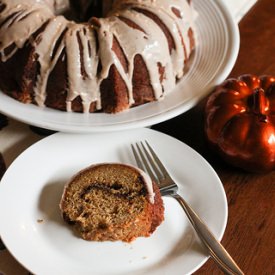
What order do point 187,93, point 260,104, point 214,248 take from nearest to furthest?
1. point 214,248
2. point 260,104
3. point 187,93

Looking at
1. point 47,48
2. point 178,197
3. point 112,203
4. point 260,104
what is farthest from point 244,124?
point 47,48

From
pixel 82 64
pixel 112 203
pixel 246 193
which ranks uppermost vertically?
pixel 82 64

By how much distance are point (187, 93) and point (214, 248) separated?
0.40 m

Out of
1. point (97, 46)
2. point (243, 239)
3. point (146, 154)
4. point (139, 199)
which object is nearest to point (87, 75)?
point (97, 46)

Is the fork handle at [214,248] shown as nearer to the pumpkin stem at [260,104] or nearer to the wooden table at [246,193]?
the wooden table at [246,193]

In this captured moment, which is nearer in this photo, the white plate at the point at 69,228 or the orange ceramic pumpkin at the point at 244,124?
the white plate at the point at 69,228

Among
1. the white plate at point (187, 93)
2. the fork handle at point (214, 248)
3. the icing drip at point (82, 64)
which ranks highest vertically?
the icing drip at point (82, 64)

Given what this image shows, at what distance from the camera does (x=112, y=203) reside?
88 centimetres

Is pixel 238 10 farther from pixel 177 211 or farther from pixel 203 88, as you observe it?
pixel 177 211

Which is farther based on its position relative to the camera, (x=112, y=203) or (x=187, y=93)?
(x=187, y=93)

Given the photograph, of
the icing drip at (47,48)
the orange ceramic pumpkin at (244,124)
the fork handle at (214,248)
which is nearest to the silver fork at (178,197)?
the fork handle at (214,248)

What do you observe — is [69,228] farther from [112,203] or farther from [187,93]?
[187,93]

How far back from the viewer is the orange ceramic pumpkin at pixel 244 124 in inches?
37.8

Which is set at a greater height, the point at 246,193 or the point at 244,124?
the point at 244,124
